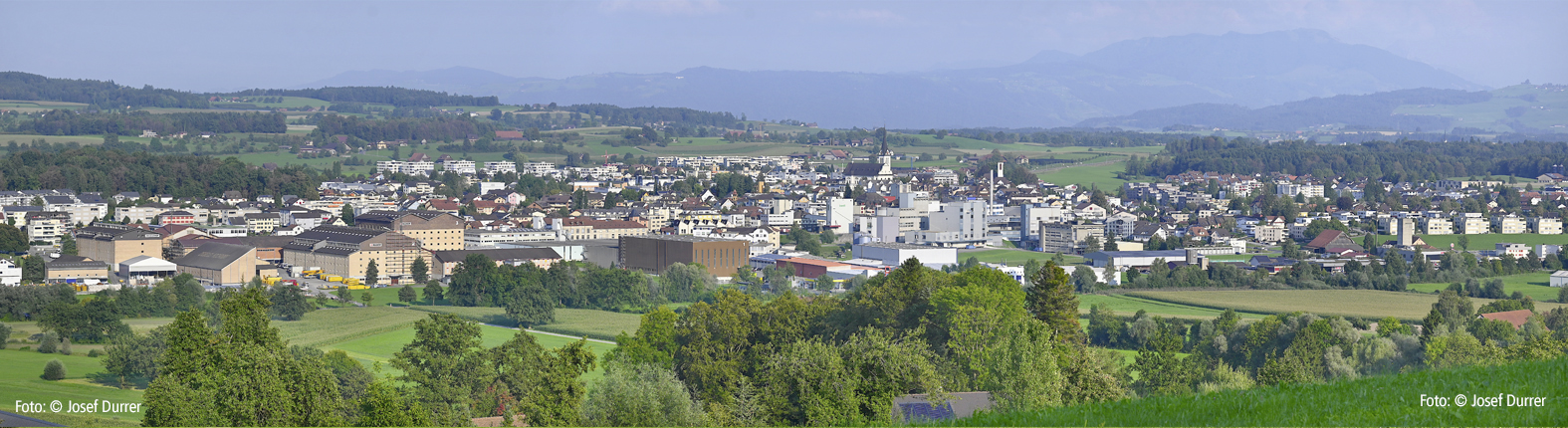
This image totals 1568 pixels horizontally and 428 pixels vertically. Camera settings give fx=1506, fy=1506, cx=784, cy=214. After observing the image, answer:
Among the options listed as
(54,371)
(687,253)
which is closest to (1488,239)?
(687,253)

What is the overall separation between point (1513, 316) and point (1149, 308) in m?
7.15

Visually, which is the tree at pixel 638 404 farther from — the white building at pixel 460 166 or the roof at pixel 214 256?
the white building at pixel 460 166

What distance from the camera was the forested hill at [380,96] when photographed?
5605 inches

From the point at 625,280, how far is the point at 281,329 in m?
8.14

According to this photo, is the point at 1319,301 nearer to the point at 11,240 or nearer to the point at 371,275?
the point at 371,275

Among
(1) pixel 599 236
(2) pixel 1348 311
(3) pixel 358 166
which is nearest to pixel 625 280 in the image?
(2) pixel 1348 311

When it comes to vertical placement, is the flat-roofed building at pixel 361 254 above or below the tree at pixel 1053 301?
below

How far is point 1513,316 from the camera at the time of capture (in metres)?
25.2

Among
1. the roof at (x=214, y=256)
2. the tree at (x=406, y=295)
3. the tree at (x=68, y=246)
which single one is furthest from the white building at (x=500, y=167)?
the tree at (x=406, y=295)

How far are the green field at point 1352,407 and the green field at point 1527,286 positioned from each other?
26.4 metres

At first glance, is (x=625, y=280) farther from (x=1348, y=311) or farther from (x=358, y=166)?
(x=358, y=166)

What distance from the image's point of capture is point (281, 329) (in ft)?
85.4

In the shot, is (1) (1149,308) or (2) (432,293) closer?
→ (1) (1149,308)

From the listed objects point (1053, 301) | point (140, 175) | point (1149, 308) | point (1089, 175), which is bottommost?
point (1149, 308)
